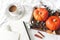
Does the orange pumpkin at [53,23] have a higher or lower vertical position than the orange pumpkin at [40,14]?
lower

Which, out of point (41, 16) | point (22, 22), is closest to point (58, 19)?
point (41, 16)

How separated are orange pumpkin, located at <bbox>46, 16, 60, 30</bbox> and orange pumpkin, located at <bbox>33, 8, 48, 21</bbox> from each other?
0.02 meters

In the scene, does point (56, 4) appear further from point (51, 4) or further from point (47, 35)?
point (47, 35)

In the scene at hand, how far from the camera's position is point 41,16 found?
3.40 feet

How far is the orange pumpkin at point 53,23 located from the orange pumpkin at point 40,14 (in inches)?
1.0

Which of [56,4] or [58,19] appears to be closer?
[58,19]

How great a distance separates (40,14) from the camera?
3.39 feet

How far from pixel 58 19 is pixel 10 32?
24 centimetres

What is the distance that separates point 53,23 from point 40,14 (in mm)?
80

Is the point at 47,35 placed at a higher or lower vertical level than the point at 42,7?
lower

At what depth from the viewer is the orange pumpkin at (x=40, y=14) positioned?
3.40ft

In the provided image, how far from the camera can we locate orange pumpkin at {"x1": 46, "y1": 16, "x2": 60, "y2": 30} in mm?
1005

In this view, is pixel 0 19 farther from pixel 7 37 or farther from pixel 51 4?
pixel 51 4

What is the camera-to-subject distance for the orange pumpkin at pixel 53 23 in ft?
3.30
